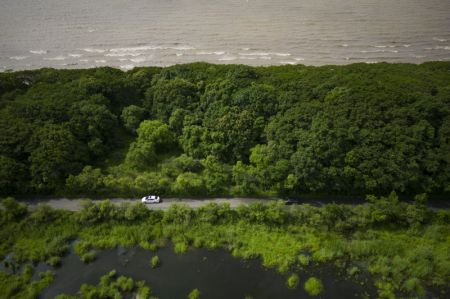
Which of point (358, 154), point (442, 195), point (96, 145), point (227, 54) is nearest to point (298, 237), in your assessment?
point (358, 154)

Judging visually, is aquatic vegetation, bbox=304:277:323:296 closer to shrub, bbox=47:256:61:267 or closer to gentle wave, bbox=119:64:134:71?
shrub, bbox=47:256:61:267

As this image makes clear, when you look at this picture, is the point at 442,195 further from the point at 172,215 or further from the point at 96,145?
the point at 96,145

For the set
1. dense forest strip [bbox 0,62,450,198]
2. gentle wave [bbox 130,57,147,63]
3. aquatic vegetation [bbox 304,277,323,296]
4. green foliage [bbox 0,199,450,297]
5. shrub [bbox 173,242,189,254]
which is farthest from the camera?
gentle wave [bbox 130,57,147,63]

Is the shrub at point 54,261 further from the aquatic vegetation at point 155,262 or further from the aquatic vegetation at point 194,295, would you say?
the aquatic vegetation at point 194,295

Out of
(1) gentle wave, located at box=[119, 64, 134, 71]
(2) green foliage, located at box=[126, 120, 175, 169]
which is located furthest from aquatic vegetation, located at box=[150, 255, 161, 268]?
(1) gentle wave, located at box=[119, 64, 134, 71]

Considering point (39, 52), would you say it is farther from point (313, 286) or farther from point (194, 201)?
point (313, 286)

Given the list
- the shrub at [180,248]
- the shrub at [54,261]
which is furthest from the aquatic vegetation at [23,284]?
the shrub at [180,248]
